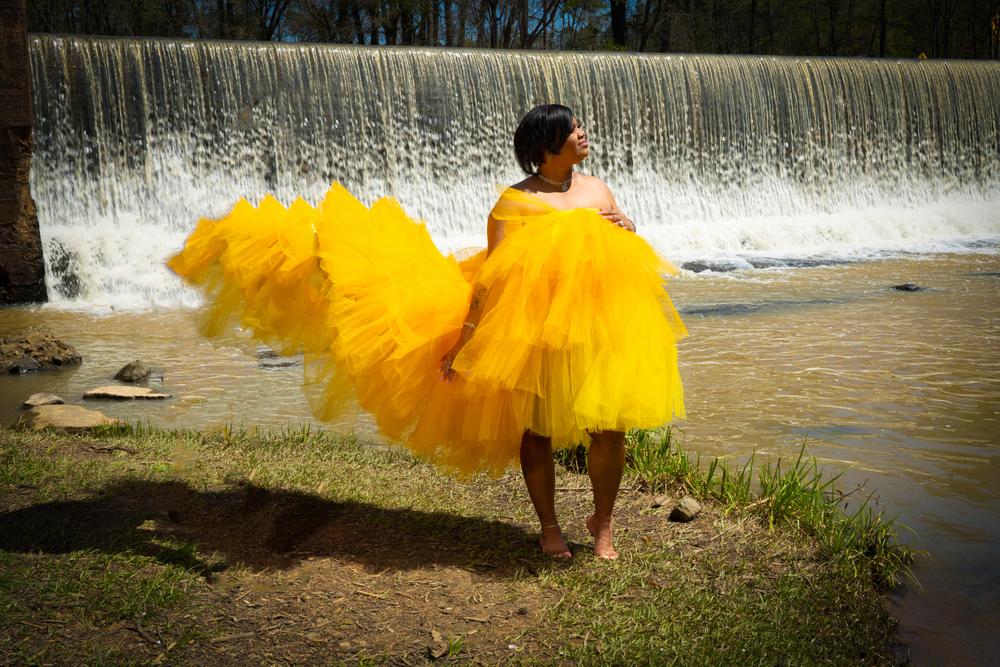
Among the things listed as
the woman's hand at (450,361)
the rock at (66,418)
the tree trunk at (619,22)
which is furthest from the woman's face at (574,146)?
the tree trunk at (619,22)

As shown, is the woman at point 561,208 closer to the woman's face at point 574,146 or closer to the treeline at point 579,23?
the woman's face at point 574,146

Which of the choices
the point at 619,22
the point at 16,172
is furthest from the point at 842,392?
the point at 619,22

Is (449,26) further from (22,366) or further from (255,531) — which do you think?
(255,531)

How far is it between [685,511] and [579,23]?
98.6 feet

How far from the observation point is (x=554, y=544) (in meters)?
3.51

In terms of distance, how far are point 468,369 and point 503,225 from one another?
1.73ft

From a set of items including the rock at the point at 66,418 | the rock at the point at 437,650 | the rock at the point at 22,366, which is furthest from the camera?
the rock at the point at 22,366

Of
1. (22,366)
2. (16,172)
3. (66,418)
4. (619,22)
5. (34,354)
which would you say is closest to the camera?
(66,418)

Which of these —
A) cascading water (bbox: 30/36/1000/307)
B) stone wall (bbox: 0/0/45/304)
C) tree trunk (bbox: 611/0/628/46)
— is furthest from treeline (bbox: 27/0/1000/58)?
stone wall (bbox: 0/0/45/304)

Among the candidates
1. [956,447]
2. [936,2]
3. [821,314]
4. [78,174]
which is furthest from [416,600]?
[936,2]

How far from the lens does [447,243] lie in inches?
575

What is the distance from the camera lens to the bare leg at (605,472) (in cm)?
335

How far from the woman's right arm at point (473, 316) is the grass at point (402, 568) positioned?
27.3 inches

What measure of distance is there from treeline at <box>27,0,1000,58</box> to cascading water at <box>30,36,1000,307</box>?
1089 cm
